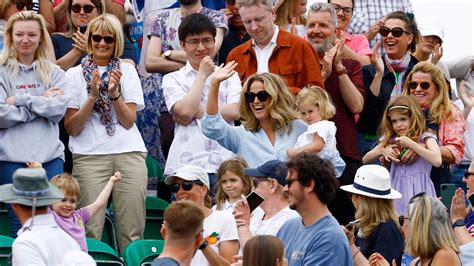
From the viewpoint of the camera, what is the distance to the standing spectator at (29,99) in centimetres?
1220

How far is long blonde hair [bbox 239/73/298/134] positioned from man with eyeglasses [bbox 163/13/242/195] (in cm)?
61

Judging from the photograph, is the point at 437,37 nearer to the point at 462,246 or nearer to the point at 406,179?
the point at 406,179

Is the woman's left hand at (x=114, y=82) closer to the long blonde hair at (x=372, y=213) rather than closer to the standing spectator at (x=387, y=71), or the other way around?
the long blonde hair at (x=372, y=213)

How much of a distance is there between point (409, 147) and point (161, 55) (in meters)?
2.86

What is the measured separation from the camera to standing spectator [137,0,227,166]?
14.2 meters

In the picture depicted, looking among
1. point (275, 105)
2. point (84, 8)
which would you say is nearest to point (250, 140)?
point (275, 105)

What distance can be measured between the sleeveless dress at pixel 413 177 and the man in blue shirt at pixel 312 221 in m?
2.99

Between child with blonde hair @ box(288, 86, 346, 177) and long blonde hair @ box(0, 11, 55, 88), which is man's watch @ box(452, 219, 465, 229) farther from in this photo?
long blonde hair @ box(0, 11, 55, 88)

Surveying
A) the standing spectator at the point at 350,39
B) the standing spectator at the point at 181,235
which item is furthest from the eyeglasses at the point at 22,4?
the standing spectator at the point at 181,235

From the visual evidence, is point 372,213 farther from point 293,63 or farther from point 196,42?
point 196,42

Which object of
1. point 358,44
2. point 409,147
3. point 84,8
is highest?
point 84,8

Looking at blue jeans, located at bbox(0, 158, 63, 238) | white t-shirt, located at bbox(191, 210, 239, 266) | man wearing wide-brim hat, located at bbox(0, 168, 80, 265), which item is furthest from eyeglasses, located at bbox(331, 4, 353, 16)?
man wearing wide-brim hat, located at bbox(0, 168, 80, 265)

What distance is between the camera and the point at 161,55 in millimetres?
14320

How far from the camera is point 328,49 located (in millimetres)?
14422
